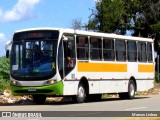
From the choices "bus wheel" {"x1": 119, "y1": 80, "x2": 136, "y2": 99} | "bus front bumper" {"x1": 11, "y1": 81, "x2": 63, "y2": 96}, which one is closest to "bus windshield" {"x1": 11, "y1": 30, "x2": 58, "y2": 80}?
"bus front bumper" {"x1": 11, "y1": 81, "x2": 63, "y2": 96}

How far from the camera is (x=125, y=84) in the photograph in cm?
2847

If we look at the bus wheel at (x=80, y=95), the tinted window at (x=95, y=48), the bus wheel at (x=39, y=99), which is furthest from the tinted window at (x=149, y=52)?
the bus wheel at (x=39, y=99)

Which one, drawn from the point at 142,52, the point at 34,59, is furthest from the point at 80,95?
the point at 142,52

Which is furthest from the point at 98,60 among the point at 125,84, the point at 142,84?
the point at 142,84

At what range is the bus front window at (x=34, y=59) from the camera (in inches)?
909

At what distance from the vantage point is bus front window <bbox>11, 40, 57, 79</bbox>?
75.8 feet

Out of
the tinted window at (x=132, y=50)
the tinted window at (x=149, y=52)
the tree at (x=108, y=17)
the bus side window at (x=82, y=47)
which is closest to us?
the bus side window at (x=82, y=47)

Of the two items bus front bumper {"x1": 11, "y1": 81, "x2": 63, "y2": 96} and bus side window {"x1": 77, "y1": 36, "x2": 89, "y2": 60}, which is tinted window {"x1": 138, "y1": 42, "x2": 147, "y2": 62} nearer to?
bus side window {"x1": 77, "y1": 36, "x2": 89, "y2": 60}

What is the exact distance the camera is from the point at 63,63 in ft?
76.4

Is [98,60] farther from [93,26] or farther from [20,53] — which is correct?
[93,26]

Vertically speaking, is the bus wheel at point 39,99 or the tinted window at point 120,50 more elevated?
the tinted window at point 120,50

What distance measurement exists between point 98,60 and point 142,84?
5.17m

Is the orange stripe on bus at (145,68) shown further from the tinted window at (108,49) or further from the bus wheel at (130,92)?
the tinted window at (108,49)

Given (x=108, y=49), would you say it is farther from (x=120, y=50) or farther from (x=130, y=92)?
(x=130, y=92)
